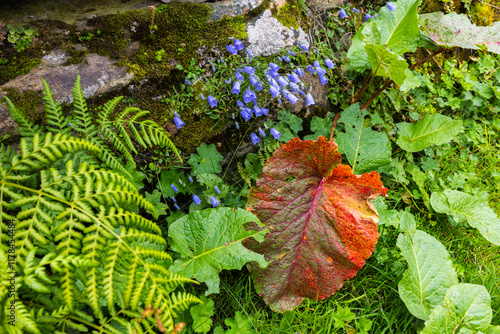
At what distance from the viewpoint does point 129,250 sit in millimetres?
1431

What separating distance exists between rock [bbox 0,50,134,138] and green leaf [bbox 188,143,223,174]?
0.72 metres

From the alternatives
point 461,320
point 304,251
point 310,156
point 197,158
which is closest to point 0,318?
point 197,158

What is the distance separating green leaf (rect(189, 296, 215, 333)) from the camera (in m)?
1.99

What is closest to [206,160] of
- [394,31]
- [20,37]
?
[20,37]

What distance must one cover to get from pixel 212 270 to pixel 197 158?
854 millimetres

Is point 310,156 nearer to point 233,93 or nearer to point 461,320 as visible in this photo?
point 233,93

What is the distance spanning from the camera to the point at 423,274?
2.27 m

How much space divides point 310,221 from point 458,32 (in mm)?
2400

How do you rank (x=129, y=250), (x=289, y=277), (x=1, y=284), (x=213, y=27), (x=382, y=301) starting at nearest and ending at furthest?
(x=1, y=284)
(x=129, y=250)
(x=289, y=277)
(x=382, y=301)
(x=213, y=27)

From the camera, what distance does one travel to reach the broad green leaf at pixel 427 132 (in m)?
2.77

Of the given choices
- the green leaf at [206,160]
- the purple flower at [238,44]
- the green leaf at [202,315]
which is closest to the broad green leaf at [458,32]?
the purple flower at [238,44]

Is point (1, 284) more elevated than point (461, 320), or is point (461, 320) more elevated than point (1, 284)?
point (1, 284)

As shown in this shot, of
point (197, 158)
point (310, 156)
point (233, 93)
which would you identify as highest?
point (233, 93)

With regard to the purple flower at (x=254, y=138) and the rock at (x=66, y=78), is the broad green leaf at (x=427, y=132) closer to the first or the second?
the purple flower at (x=254, y=138)
